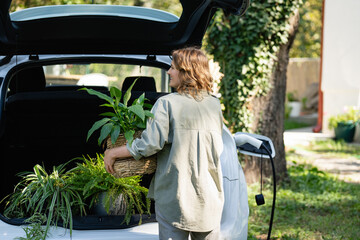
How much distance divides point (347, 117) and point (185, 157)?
8857 millimetres

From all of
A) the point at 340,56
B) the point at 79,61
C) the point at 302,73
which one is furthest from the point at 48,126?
the point at 302,73

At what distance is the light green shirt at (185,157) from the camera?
2.17 meters

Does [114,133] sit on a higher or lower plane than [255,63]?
lower

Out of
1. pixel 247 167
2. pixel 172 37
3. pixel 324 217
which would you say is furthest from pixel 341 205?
pixel 172 37

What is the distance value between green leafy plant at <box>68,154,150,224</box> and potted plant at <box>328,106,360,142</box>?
320 inches

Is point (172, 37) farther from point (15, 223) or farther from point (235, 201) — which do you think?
point (15, 223)

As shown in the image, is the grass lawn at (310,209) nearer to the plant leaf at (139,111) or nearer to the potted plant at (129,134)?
the potted plant at (129,134)

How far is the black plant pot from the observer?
33.0 ft

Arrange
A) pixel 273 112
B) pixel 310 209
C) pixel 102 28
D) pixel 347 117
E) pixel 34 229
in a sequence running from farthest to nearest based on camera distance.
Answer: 1. pixel 347 117
2. pixel 273 112
3. pixel 310 209
4. pixel 102 28
5. pixel 34 229

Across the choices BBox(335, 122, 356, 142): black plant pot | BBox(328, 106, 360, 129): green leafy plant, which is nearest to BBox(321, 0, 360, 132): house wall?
BBox(328, 106, 360, 129): green leafy plant

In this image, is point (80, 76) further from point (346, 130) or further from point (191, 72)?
point (346, 130)

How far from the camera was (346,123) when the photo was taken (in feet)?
33.1

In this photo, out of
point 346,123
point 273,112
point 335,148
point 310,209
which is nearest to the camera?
point 310,209

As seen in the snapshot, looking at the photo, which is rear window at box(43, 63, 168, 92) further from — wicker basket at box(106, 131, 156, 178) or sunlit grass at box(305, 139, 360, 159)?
sunlit grass at box(305, 139, 360, 159)
